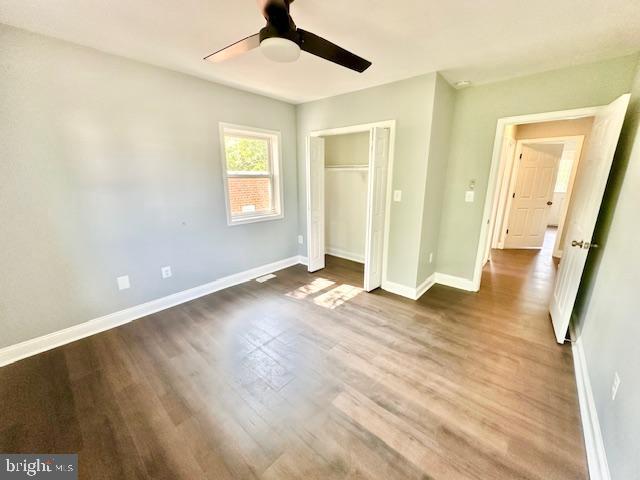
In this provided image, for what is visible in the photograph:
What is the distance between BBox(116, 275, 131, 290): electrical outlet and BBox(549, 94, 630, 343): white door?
4142 millimetres

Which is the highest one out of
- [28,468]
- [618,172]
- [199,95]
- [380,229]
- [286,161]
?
[199,95]

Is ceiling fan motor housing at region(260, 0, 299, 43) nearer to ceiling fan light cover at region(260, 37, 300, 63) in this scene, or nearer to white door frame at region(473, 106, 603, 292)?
ceiling fan light cover at region(260, 37, 300, 63)

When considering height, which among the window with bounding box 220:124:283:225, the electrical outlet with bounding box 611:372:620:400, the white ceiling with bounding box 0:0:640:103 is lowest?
the electrical outlet with bounding box 611:372:620:400

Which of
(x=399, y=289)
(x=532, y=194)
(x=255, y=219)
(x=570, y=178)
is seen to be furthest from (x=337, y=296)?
(x=570, y=178)

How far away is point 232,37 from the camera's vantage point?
6.38 ft

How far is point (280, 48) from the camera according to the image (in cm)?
134

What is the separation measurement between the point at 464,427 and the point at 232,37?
124 inches

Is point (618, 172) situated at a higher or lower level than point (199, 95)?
lower

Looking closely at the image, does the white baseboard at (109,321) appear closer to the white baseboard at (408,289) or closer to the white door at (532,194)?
the white baseboard at (408,289)

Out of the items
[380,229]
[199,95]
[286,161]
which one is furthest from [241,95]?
[380,229]

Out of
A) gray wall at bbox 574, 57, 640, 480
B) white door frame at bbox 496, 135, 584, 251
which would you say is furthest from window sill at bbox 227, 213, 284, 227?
white door frame at bbox 496, 135, 584, 251

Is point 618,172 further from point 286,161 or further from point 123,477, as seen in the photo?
Answer: point 123,477

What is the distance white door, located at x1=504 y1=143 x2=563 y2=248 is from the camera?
4.82 meters

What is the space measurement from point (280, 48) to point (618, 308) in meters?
2.45
